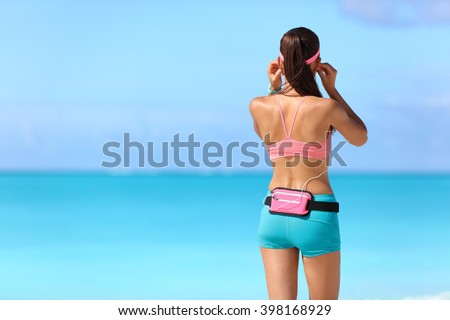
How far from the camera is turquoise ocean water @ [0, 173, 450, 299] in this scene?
29.2 ft

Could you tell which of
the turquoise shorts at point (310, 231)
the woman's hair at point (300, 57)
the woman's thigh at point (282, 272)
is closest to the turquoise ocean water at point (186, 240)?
the woman's thigh at point (282, 272)

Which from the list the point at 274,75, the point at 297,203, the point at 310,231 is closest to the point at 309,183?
the point at 297,203

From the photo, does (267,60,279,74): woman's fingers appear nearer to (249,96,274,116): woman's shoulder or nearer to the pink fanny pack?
(249,96,274,116): woman's shoulder

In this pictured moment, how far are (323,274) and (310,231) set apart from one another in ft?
0.72

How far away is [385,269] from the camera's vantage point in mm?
9859

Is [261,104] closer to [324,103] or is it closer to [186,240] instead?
[324,103]

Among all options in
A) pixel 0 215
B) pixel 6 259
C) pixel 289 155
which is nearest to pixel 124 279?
pixel 6 259

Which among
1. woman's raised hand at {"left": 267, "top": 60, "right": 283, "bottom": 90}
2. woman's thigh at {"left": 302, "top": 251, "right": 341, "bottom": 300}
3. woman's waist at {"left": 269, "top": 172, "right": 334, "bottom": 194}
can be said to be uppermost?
woman's raised hand at {"left": 267, "top": 60, "right": 283, "bottom": 90}

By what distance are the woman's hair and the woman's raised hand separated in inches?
4.5

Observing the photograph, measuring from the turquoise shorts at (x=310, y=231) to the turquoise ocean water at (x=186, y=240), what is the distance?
3918 mm

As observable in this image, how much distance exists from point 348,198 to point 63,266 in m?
9.81

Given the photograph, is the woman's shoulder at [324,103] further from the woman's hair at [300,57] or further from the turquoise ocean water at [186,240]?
the turquoise ocean water at [186,240]

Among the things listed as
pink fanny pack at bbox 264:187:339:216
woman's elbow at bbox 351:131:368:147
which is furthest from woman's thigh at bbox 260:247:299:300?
woman's elbow at bbox 351:131:368:147
